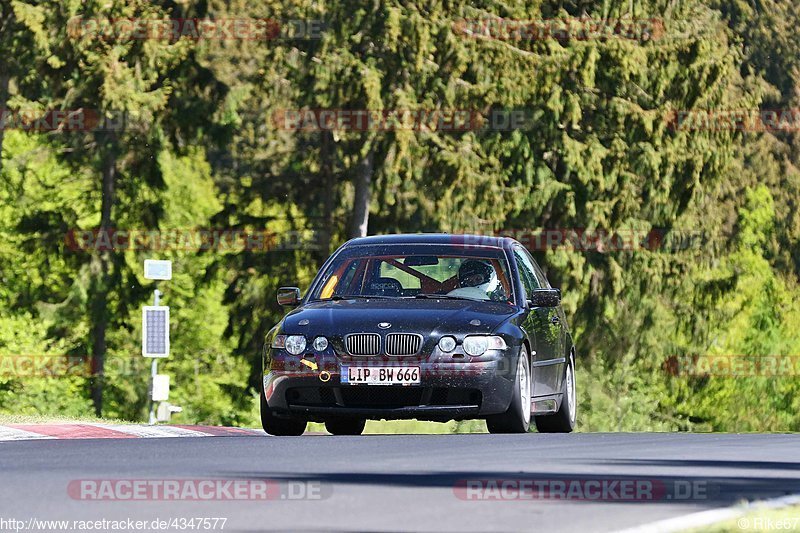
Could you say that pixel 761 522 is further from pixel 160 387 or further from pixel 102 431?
pixel 160 387

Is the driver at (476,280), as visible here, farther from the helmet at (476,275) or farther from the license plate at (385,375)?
the license plate at (385,375)

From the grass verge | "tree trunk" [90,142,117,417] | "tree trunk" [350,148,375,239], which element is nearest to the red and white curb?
the grass verge

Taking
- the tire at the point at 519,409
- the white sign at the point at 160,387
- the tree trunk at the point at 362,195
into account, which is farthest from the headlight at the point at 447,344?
the tree trunk at the point at 362,195

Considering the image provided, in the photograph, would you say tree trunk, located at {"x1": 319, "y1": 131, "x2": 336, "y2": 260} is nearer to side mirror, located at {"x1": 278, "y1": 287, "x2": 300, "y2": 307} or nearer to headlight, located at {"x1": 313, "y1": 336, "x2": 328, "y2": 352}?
side mirror, located at {"x1": 278, "y1": 287, "x2": 300, "y2": 307}

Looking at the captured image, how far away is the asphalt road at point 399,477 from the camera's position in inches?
331

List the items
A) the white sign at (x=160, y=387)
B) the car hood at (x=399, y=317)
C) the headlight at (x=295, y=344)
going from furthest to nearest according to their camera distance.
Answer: the white sign at (x=160, y=387), the headlight at (x=295, y=344), the car hood at (x=399, y=317)

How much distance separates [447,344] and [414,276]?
196 centimetres

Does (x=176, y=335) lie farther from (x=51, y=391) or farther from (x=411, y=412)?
(x=411, y=412)

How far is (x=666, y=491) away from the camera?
9.80 metres

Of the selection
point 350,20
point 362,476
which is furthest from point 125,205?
point 362,476

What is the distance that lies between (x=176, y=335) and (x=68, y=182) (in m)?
17.7

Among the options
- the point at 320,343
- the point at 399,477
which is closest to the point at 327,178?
the point at 320,343

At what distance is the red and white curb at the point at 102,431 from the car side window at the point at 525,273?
2641 mm

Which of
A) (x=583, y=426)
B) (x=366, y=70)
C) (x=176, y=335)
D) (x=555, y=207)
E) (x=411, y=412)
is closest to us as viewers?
(x=411, y=412)
